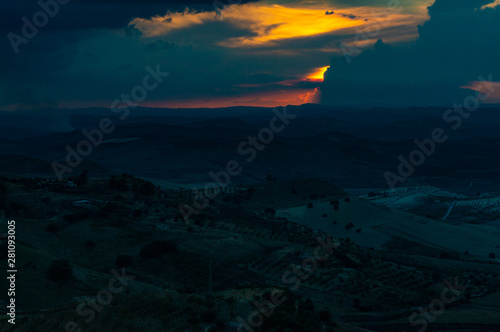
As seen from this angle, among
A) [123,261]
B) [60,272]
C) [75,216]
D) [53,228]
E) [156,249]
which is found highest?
[60,272]

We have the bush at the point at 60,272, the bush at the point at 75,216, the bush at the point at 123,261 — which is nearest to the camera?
the bush at the point at 60,272

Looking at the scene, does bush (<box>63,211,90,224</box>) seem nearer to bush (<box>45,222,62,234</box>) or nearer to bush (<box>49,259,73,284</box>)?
bush (<box>45,222,62,234</box>)

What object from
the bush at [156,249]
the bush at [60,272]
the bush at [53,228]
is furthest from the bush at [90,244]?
the bush at [60,272]

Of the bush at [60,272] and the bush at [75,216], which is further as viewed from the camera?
the bush at [75,216]

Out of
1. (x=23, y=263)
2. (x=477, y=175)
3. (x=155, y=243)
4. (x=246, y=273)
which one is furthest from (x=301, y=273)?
(x=477, y=175)

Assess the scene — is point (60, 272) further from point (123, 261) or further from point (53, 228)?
point (53, 228)

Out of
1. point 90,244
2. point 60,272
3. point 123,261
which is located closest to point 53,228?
point 90,244

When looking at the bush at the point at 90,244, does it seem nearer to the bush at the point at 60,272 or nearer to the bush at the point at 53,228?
the bush at the point at 53,228
